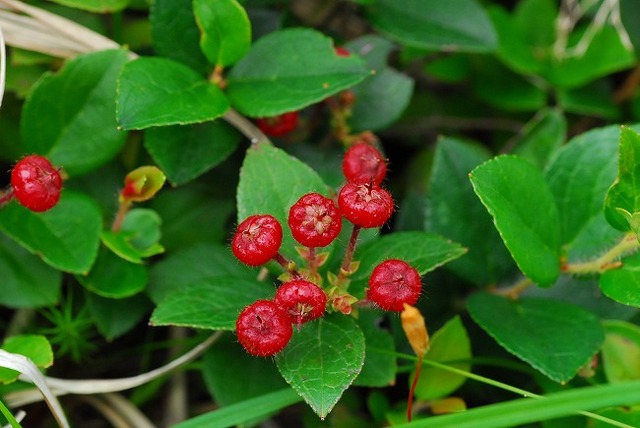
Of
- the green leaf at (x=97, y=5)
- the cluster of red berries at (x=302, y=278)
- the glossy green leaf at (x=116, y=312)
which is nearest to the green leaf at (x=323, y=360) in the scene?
the cluster of red berries at (x=302, y=278)

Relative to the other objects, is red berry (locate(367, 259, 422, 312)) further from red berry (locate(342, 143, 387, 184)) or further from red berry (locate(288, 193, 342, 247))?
red berry (locate(342, 143, 387, 184))

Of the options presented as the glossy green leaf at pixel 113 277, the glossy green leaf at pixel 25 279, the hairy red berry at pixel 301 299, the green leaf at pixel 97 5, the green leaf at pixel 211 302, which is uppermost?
the green leaf at pixel 97 5

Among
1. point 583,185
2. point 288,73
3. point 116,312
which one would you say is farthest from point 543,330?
point 116,312

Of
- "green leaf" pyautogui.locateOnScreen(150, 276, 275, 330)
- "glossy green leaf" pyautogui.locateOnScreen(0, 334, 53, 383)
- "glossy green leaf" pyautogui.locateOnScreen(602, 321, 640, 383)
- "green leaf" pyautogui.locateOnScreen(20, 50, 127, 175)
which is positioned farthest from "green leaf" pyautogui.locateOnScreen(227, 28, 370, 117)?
"glossy green leaf" pyautogui.locateOnScreen(602, 321, 640, 383)

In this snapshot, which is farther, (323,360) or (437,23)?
(437,23)

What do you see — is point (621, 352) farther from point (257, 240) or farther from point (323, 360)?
point (257, 240)

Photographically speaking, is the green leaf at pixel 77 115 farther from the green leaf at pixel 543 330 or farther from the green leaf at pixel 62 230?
the green leaf at pixel 543 330

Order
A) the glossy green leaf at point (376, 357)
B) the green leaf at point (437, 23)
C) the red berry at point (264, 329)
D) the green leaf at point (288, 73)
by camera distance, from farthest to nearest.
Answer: the green leaf at point (437, 23) → the green leaf at point (288, 73) → the glossy green leaf at point (376, 357) → the red berry at point (264, 329)
